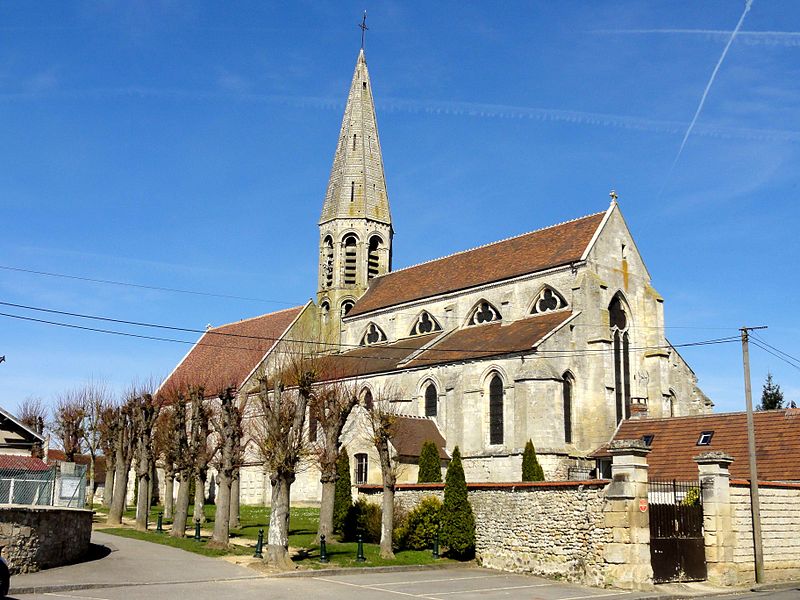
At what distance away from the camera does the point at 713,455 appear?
2245cm

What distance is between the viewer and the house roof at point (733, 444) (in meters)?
27.8

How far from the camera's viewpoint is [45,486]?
20.5 meters

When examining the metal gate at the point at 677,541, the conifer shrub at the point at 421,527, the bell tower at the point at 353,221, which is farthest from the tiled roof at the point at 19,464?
the bell tower at the point at 353,221

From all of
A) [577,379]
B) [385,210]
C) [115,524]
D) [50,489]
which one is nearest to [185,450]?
[115,524]

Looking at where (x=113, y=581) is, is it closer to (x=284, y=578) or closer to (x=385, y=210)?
(x=284, y=578)

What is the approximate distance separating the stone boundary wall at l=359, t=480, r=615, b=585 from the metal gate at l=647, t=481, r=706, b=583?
56.2 inches

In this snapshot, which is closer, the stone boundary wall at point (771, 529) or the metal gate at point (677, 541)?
the metal gate at point (677, 541)

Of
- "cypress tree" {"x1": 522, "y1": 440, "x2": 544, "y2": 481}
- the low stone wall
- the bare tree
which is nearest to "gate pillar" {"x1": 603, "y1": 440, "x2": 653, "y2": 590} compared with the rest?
the bare tree

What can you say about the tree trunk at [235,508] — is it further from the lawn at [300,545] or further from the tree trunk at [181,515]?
the tree trunk at [181,515]

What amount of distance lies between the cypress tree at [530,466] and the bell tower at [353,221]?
22418mm

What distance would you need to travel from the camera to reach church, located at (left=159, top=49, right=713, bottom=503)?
3681 cm

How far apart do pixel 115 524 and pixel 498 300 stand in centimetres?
2174

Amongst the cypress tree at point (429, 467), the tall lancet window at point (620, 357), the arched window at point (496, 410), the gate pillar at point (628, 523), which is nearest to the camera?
the gate pillar at point (628, 523)

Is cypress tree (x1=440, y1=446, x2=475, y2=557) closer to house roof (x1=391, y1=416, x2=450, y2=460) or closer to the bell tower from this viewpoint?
house roof (x1=391, y1=416, x2=450, y2=460)
